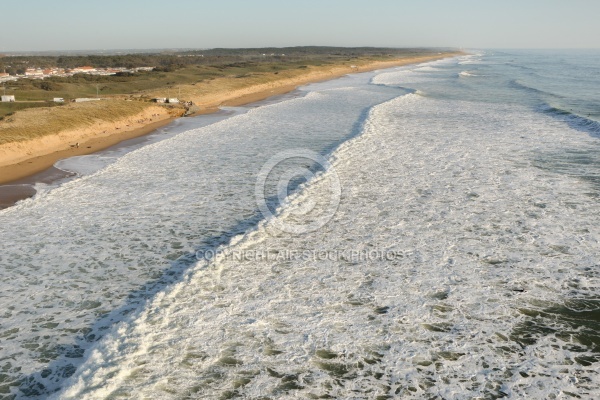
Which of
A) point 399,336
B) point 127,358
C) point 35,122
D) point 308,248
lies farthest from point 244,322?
point 35,122

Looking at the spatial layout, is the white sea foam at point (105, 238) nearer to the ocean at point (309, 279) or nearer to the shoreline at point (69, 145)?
the ocean at point (309, 279)

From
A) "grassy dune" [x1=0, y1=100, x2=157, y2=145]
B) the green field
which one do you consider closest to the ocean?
"grassy dune" [x1=0, y1=100, x2=157, y2=145]

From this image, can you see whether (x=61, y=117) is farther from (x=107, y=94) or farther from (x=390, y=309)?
(x=390, y=309)

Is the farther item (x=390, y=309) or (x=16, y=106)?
(x=16, y=106)

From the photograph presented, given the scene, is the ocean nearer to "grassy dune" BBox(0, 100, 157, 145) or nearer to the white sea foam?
the white sea foam

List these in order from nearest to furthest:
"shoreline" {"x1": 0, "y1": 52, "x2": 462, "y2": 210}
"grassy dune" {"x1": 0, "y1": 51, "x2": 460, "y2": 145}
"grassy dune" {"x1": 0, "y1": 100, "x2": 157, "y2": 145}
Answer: "shoreline" {"x1": 0, "y1": 52, "x2": 462, "y2": 210}, "grassy dune" {"x1": 0, "y1": 100, "x2": 157, "y2": 145}, "grassy dune" {"x1": 0, "y1": 51, "x2": 460, "y2": 145}

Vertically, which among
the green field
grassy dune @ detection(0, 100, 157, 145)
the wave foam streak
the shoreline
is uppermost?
the green field

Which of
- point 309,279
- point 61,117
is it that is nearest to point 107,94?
point 61,117
